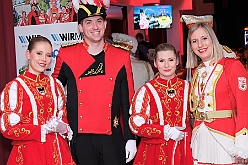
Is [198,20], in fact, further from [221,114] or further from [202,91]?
[221,114]

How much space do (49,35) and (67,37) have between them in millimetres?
182

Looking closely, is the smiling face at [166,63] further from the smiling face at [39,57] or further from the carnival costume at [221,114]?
the smiling face at [39,57]

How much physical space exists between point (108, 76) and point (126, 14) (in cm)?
833

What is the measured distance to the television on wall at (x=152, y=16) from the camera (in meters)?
11.5

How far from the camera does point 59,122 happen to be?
10.0 ft

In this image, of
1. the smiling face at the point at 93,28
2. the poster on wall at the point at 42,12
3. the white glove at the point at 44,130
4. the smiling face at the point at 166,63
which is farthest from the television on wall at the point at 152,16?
the white glove at the point at 44,130

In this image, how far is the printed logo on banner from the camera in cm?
413

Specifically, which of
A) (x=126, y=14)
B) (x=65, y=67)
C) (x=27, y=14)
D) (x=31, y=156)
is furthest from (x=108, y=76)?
(x=126, y=14)

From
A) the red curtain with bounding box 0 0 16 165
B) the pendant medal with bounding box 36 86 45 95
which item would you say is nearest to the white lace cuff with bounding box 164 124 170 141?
the pendant medal with bounding box 36 86 45 95

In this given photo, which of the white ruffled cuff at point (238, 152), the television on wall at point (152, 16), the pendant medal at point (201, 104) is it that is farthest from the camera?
the television on wall at point (152, 16)

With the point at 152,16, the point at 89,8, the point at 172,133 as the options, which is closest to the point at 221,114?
the point at 172,133

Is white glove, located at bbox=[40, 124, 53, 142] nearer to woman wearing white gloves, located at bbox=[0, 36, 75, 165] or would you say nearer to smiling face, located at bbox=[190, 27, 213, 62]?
woman wearing white gloves, located at bbox=[0, 36, 75, 165]

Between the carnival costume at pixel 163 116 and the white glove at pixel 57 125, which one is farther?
the carnival costume at pixel 163 116

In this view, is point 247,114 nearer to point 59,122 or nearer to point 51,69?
point 59,122
